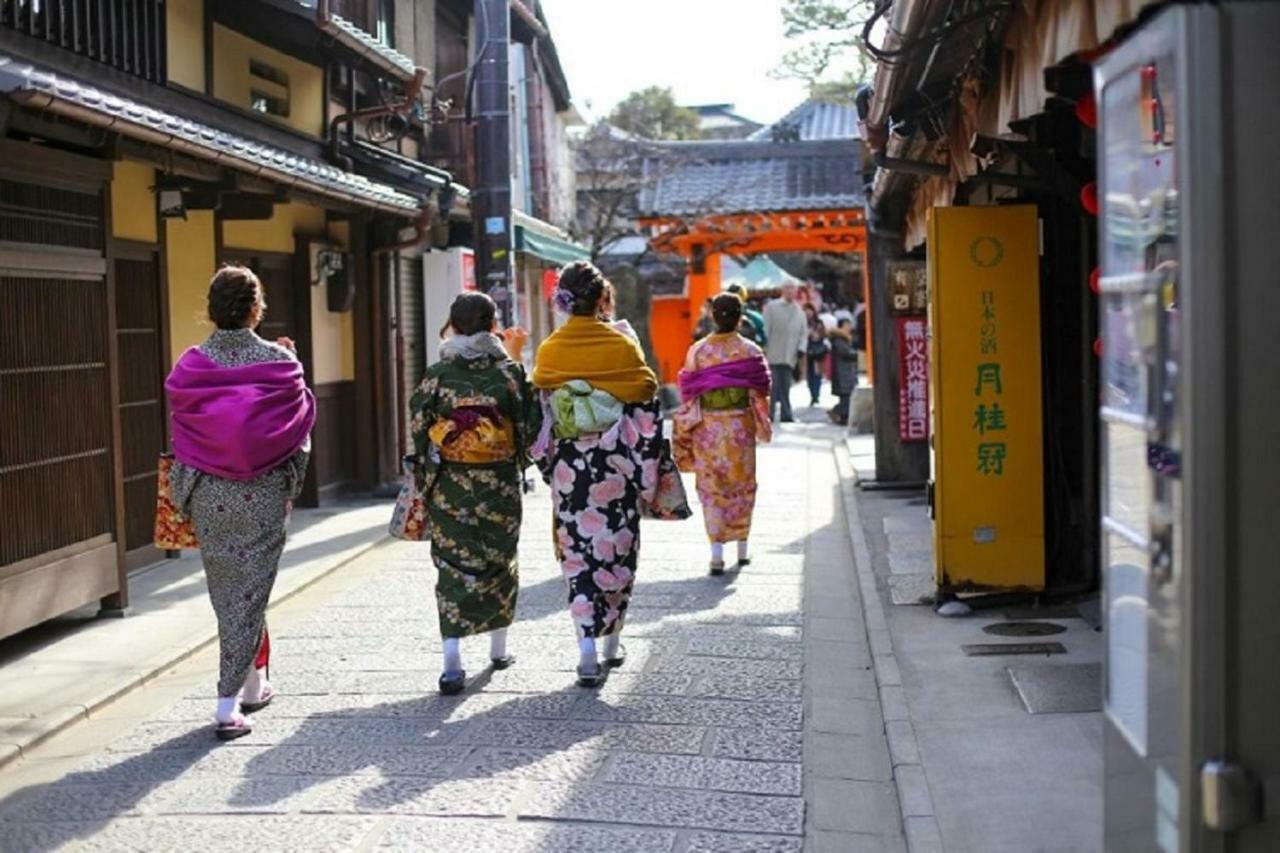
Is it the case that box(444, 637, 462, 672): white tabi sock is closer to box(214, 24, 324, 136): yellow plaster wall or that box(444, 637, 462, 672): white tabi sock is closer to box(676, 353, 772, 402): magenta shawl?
box(676, 353, 772, 402): magenta shawl

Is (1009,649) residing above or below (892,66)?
below

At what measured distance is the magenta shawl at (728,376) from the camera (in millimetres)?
10508

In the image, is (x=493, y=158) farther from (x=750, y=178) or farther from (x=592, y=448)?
(x=750, y=178)

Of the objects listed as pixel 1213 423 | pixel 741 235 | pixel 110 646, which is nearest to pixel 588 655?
pixel 110 646

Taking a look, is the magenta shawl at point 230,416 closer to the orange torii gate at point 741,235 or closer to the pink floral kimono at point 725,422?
the pink floral kimono at point 725,422

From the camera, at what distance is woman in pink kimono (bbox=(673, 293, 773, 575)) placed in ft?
34.6

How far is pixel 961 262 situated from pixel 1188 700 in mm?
5646

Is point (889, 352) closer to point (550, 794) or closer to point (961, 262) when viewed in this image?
point (961, 262)

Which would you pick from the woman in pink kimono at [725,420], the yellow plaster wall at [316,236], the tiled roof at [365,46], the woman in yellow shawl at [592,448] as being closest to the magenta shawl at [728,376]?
the woman in pink kimono at [725,420]

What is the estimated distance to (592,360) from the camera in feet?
24.3

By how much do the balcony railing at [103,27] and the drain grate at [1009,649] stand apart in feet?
20.5

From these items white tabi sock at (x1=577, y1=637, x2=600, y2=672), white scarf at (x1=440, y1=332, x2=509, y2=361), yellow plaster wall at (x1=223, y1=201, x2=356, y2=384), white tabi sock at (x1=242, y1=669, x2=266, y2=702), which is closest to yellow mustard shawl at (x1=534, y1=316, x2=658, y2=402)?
white scarf at (x1=440, y1=332, x2=509, y2=361)

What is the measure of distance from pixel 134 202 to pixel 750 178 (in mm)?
16012

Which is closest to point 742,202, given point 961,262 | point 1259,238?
point 961,262
